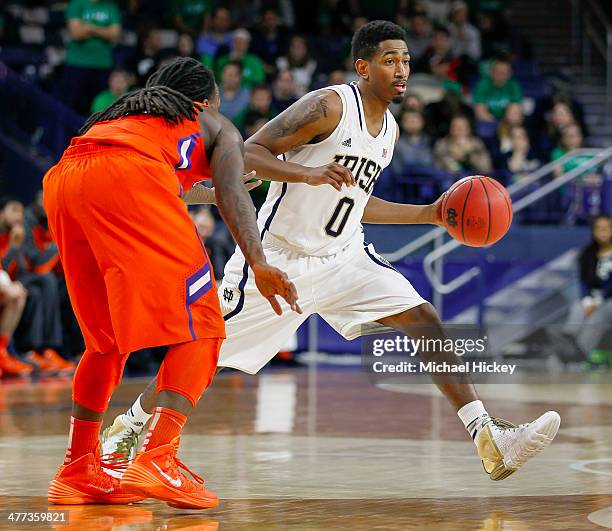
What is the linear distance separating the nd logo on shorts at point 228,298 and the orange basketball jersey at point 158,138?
117 centimetres

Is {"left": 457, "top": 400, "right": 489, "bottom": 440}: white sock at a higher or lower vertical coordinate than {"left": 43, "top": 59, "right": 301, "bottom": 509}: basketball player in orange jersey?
lower

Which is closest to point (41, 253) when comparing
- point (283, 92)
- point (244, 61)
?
point (283, 92)

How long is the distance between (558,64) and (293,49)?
5.20 m

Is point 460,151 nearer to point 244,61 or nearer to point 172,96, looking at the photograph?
point 244,61

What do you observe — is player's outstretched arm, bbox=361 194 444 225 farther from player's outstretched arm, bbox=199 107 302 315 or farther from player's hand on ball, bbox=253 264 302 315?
player's hand on ball, bbox=253 264 302 315

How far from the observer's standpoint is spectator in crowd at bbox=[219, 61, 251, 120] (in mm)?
14469

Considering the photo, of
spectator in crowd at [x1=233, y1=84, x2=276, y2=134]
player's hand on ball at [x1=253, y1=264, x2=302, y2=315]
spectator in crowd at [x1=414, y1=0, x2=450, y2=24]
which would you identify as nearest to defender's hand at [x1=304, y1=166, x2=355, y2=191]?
player's hand on ball at [x1=253, y1=264, x2=302, y2=315]

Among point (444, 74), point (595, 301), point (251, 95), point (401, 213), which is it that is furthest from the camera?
point (444, 74)

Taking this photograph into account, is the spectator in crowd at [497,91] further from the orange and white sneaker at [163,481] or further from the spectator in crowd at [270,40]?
the orange and white sneaker at [163,481]

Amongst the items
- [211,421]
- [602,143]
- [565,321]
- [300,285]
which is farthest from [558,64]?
[300,285]

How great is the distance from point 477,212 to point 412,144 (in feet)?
26.7

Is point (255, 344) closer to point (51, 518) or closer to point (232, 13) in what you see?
point (51, 518)

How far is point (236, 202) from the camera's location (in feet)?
16.0

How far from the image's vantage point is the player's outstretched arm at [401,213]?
6.42m
